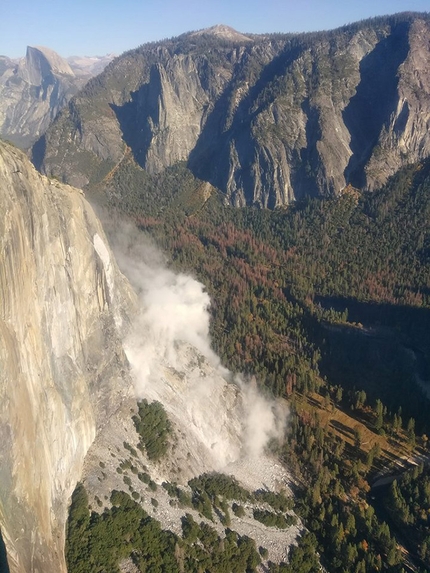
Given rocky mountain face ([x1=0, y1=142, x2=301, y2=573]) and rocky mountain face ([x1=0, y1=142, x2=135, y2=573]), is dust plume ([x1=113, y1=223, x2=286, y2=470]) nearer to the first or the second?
rocky mountain face ([x1=0, y1=142, x2=301, y2=573])

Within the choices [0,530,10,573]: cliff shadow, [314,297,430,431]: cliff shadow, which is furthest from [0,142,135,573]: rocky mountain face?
[314,297,430,431]: cliff shadow

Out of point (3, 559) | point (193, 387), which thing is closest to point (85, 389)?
point (3, 559)

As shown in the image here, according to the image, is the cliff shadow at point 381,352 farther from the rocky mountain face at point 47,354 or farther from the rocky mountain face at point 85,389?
the rocky mountain face at point 47,354

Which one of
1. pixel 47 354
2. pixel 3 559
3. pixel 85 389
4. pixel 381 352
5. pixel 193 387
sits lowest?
pixel 381 352

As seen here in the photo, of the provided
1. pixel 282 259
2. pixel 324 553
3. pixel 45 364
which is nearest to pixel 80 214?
pixel 45 364

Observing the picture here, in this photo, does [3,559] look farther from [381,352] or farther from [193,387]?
[381,352]

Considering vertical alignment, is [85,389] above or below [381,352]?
above

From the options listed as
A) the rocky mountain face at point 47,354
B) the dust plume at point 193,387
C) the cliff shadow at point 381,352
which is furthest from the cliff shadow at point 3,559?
the cliff shadow at point 381,352

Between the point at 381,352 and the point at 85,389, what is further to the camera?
the point at 381,352
